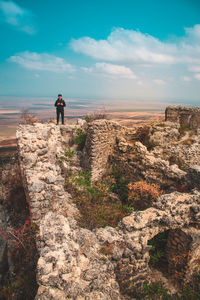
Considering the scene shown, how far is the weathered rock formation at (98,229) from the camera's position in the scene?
243 centimetres

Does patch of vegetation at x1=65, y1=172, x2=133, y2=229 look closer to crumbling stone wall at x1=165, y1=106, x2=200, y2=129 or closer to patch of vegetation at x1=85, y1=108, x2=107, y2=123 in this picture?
crumbling stone wall at x1=165, y1=106, x2=200, y2=129

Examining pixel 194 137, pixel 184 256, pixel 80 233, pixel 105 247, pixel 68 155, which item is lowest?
pixel 184 256

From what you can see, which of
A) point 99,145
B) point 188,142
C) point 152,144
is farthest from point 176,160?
point 99,145

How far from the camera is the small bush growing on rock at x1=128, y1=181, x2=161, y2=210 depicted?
230 inches

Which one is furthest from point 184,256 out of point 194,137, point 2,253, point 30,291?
point 194,137

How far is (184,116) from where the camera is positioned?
11156 mm

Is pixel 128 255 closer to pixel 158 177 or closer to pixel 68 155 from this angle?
pixel 158 177

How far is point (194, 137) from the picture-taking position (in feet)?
33.4

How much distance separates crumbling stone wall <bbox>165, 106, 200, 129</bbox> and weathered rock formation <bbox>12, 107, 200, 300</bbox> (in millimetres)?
5284

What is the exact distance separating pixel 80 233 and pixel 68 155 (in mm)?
4709

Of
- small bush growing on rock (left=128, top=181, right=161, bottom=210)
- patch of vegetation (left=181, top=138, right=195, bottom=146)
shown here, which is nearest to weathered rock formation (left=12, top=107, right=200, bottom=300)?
small bush growing on rock (left=128, top=181, right=161, bottom=210)

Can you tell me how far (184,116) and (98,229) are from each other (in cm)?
996

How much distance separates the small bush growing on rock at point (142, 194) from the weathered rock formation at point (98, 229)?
482 mm

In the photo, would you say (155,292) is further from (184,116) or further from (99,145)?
(184,116)
